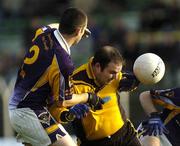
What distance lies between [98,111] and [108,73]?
0.41 metres

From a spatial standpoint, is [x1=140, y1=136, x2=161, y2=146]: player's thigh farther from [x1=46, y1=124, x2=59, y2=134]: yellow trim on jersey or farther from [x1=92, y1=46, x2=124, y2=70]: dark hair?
[x1=46, y1=124, x2=59, y2=134]: yellow trim on jersey

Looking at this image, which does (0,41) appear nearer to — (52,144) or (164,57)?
(164,57)

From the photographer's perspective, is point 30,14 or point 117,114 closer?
point 117,114

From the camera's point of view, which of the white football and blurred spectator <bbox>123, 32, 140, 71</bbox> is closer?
the white football

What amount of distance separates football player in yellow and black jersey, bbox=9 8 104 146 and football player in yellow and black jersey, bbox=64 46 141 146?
37 centimetres

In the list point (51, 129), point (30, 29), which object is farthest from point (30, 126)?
point (30, 29)

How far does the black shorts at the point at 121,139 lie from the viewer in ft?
27.8

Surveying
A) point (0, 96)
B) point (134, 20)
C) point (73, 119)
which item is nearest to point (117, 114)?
point (73, 119)

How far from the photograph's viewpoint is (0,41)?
1722cm

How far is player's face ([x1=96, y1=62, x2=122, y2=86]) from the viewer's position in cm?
820

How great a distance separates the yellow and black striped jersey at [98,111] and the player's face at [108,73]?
0.20 ft

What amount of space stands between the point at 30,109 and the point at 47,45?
61 cm

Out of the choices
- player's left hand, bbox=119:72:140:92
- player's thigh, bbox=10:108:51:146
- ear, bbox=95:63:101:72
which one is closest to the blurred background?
player's left hand, bbox=119:72:140:92

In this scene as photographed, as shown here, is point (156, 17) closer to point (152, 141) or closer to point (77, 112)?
point (152, 141)
